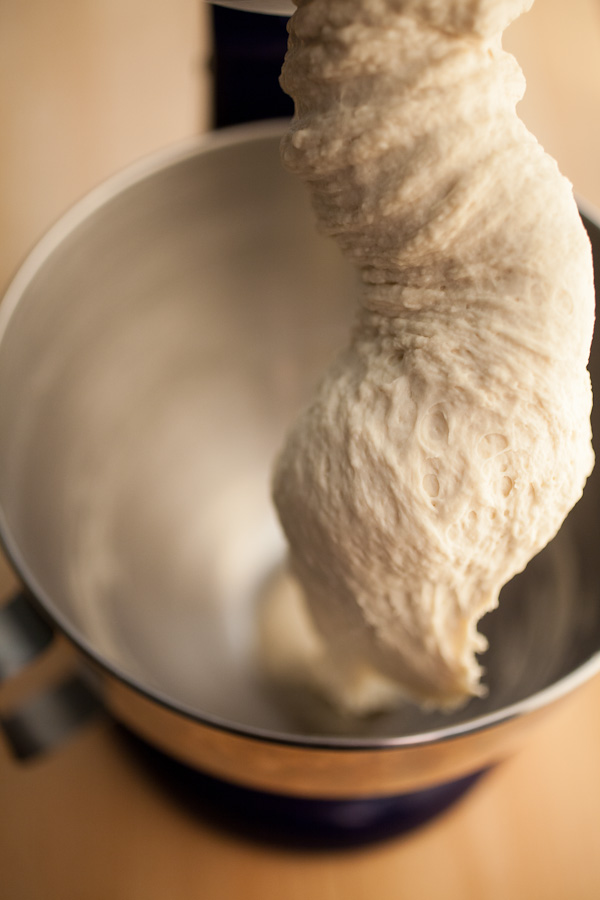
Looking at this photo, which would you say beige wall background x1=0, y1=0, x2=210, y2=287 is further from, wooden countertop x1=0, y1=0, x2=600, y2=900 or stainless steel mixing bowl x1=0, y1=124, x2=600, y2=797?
wooden countertop x1=0, y1=0, x2=600, y2=900

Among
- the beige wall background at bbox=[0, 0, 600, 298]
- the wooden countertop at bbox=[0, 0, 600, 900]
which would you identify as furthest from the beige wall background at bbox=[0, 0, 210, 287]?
the wooden countertop at bbox=[0, 0, 600, 900]

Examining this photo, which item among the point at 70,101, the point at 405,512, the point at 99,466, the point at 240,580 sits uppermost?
the point at 70,101

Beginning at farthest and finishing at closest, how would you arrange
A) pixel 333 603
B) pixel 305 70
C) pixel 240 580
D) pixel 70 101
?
1. pixel 70 101
2. pixel 240 580
3. pixel 333 603
4. pixel 305 70

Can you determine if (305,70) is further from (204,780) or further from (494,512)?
(204,780)

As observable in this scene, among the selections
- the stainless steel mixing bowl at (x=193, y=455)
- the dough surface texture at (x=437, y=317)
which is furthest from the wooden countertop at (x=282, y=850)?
the dough surface texture at (x=437, y=317)

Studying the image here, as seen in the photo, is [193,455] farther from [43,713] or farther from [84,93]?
[84,93]

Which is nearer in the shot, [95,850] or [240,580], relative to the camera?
[95,850]

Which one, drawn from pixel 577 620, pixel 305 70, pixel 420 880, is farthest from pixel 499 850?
pixel 305 70
